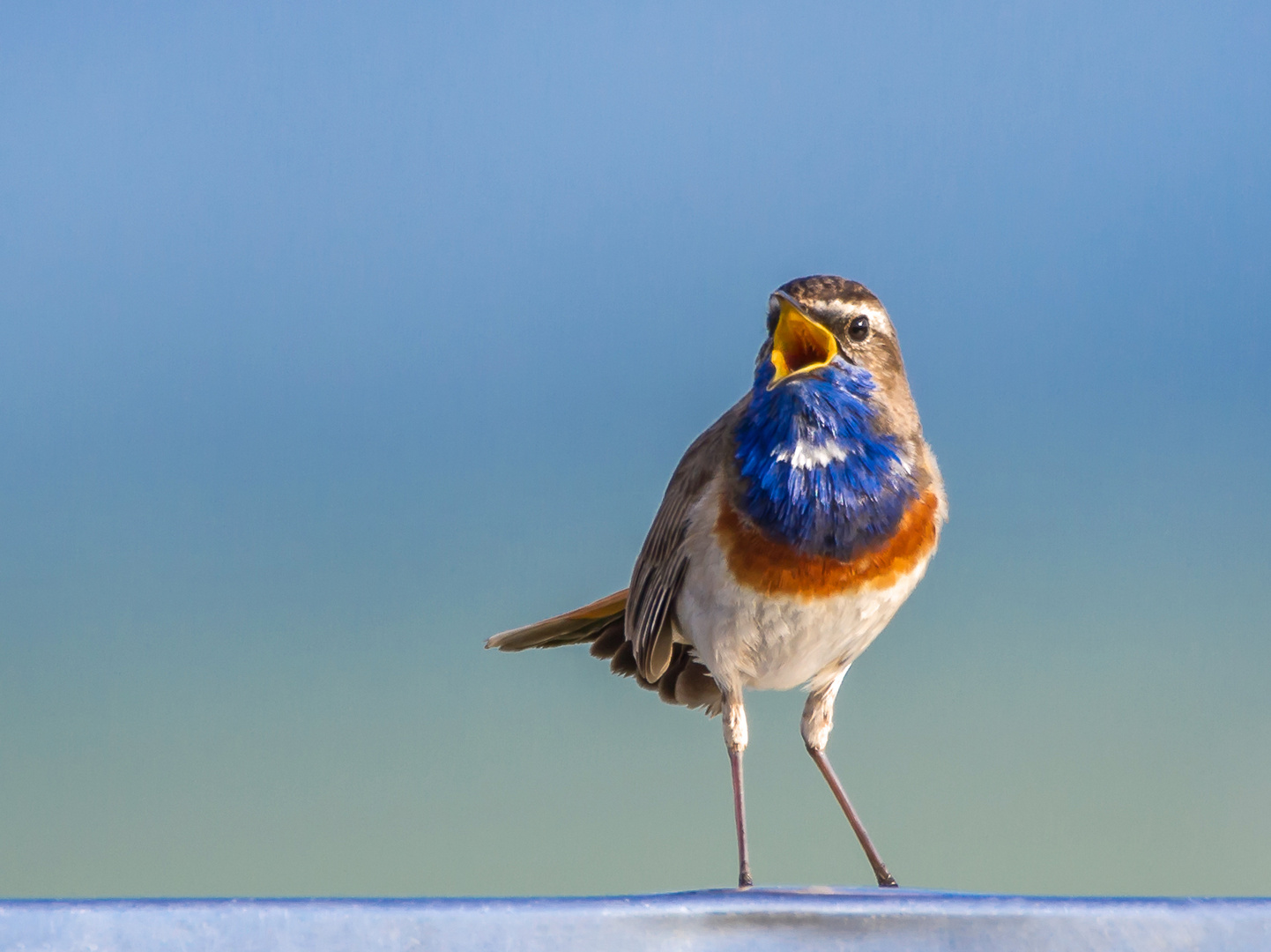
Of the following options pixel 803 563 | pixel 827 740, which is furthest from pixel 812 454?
pixel 827 740

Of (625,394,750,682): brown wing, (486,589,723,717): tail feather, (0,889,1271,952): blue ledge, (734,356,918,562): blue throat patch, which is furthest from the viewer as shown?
(486,589,723,717): tail feather

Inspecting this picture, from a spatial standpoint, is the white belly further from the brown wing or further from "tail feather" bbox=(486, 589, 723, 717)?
"tail feather" bbox=(486, 589, 723, 717)

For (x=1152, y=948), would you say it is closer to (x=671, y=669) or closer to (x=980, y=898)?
(x=980, y=898)

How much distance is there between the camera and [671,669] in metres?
2.61

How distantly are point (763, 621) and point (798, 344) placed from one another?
18.0 inches

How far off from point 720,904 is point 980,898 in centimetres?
Answer: 31

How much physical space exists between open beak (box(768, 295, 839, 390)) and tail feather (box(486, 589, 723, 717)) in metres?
0.62

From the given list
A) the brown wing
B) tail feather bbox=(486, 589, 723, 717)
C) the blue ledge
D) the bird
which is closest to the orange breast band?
the bird

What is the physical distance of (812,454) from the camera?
85.7 inches

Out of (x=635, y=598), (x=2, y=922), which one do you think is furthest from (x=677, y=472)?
(x=2, y=922)

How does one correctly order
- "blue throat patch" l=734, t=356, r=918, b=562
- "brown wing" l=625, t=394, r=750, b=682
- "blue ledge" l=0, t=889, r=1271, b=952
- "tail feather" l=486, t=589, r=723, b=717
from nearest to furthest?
"blue ledge" l=0, t=889, r=1271, b=952
"blue throat patch" l=734, t=356, r=918, b=562
"brown wing" l=625, t=394, r=750, b=682
"tail feather" l=486, t=589, r=723, b=717

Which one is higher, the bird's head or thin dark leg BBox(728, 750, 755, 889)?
the bird's head

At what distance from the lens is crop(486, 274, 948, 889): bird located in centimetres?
218

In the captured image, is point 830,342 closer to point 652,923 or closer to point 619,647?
point 619,647
